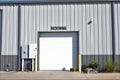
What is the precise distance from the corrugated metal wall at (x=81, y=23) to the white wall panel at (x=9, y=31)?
60cm

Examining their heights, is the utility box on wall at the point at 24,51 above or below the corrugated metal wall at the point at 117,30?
below

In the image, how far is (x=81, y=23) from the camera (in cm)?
2431

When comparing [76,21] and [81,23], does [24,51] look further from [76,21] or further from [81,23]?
[81,23]

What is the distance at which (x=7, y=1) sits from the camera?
2475 centimetres

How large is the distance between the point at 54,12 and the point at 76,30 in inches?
91.2

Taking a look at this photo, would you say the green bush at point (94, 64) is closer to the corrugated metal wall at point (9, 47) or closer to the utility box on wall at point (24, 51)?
the utility box on wall at point (24, 51)

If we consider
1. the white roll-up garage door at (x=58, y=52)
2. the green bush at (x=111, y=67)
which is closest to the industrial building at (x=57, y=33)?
the white roll-up garage door at (x=58, y=52)

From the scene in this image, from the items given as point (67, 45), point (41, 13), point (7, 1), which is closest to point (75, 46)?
point (67, 45)

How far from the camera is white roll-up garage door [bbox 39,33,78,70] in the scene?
2447 centimetres

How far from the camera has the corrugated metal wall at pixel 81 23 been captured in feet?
78.8

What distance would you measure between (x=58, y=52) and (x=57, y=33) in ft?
5.11

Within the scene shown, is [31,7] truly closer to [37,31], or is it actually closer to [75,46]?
[37,31]

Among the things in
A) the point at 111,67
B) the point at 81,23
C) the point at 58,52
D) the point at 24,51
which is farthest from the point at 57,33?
the point at 111,67

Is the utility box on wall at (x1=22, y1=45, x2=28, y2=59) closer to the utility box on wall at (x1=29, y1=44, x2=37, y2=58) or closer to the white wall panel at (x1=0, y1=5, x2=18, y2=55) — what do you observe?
the utility box on wall at (x1=29, y1=44, x2=37, y2=58)
